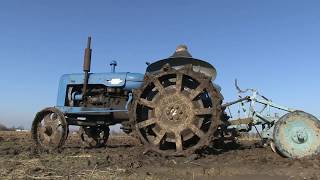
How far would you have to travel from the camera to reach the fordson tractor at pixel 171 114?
9.74m

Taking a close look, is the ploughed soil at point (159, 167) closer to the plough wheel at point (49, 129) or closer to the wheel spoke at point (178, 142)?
the wheel spoke at point (178, 142)

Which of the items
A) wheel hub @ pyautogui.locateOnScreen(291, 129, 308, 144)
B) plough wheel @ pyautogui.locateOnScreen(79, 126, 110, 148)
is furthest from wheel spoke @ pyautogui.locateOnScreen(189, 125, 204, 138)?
plough wheel @ pyautogui.locateOnScreen(79, 126, 110, 148)

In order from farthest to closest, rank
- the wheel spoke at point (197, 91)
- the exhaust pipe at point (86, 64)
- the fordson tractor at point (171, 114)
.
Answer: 1. the exhaust pipe at point (86, 64)
2. the wheel spoke at point (197, 91)
3. the fordson tractor at point (171, 114)

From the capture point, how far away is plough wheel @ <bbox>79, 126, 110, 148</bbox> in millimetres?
14742

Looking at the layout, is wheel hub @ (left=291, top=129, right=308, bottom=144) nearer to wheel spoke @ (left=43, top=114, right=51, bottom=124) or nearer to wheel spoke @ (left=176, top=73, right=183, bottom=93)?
wheel spoke @ (left=176, top=73, right=183, bottom=93)

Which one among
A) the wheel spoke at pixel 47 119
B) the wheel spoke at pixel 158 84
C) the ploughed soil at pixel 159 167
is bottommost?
the ploughed soil at pixel 159 167

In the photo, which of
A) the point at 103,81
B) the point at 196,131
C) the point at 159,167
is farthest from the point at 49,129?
the point at 159,167

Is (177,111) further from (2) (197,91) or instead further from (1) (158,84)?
(1) (158,84)

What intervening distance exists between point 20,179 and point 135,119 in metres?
3.80

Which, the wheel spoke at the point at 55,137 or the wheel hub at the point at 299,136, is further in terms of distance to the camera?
the wheel spoke at the point at 55,137

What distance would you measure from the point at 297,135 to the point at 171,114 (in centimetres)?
270

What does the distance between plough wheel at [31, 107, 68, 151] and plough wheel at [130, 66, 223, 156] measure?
2414 mm

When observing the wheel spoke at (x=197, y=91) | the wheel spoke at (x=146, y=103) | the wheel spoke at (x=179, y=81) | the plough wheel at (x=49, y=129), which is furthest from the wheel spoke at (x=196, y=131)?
the plough wheel at (x=49, y=129)

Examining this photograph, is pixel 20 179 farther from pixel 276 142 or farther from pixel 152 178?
pixel 276 142
